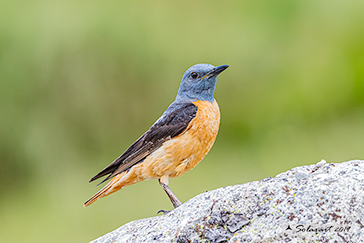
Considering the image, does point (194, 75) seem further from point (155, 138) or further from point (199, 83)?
point (155, 138)

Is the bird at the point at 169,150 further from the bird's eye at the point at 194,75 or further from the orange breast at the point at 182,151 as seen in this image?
the bird's eye at the point at 194,75

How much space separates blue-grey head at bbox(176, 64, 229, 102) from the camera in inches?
209

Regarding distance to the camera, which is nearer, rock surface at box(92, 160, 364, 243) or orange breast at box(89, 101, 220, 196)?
rock surface at box(92, 160, 364, 243)

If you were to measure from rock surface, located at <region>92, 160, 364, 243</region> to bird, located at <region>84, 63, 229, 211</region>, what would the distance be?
97cm

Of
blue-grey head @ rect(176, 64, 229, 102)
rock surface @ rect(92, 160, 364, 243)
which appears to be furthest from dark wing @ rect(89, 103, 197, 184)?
rock surface @ rect(92, 160, 364, 243)

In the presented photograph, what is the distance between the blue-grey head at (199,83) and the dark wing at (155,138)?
0.93ft

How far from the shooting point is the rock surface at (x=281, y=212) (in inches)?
125

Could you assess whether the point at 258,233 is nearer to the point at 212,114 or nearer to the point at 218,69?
the point at 212,114

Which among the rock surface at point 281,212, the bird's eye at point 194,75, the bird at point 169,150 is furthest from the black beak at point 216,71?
the rock surface at point 281,212

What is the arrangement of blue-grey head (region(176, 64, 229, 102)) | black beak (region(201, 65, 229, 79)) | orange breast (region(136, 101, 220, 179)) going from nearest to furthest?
1. orange breast (region(136, 101, 220, 179))
2. black beak (region(201, 65, 229, 79))
3. blue-grey head (region(176, 64, 229, 102))

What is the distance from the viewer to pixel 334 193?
3.34 metres

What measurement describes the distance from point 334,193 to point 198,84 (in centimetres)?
261

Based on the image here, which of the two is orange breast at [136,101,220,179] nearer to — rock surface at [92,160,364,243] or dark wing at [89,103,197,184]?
dark wing at [89,103,197,184]

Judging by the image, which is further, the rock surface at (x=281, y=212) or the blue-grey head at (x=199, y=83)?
the blue-grey head at (x=199, y=83)
